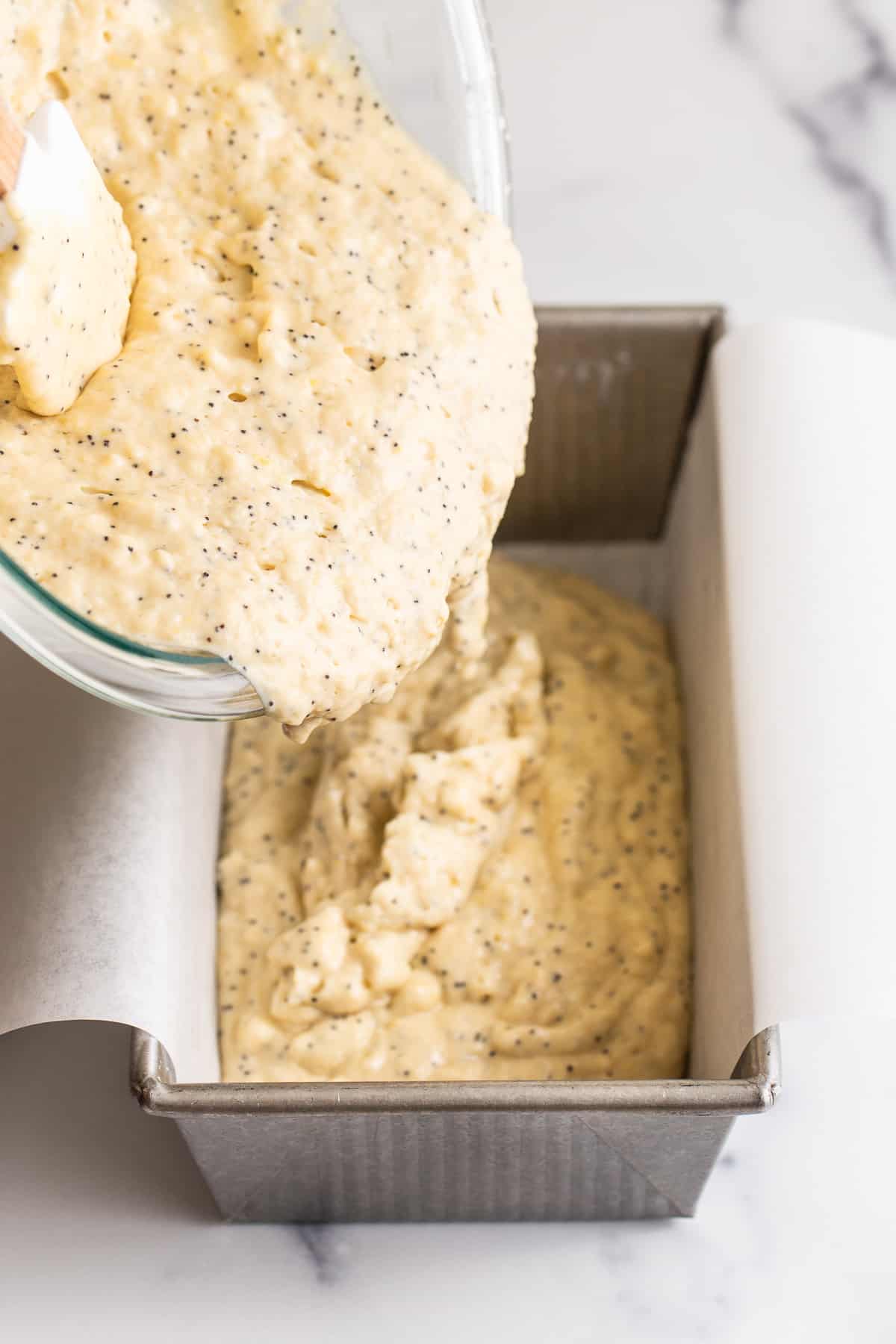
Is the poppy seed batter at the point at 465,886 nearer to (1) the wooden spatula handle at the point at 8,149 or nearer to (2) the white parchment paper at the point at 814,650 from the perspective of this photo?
(2) the white parchment paper at the point at 814,650

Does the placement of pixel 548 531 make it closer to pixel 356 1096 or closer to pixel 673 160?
pixel 673 160

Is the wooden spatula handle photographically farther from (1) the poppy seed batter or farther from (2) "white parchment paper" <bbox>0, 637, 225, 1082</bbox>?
(1) the poppy seed batter

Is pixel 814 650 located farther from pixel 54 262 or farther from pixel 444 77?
pixel 54 262

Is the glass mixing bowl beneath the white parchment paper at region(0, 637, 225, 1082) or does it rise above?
above

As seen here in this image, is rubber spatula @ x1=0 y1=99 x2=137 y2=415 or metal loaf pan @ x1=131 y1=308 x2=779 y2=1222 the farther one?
metal loaf pan @ x1=131 y1=308 x2=779 y2=1222

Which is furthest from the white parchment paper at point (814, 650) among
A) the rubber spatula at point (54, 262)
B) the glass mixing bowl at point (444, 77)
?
the rubber spatula at point (54, 262)

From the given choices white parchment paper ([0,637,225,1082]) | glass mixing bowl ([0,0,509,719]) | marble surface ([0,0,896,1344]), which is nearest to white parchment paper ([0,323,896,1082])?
white parchment paper ([0,637,225,1082])

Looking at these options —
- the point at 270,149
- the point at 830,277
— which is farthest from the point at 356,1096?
the point at 830,277
